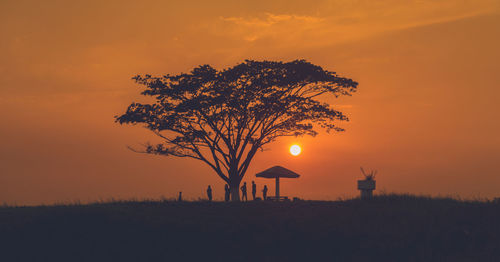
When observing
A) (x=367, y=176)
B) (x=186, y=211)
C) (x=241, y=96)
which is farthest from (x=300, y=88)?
(x=186, y=211)

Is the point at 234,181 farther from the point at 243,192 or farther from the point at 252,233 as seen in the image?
the point at 252,233

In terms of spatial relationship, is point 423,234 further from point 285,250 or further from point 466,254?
point 285,250

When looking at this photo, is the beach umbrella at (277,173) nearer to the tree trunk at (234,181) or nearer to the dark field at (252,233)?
the tree trunk at (234,181)

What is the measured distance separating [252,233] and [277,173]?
19.7 metres

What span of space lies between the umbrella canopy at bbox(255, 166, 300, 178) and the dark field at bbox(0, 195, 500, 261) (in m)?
13.7

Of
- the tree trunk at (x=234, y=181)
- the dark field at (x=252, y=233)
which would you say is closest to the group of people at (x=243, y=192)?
the tree trunk at (x=234, y=181)

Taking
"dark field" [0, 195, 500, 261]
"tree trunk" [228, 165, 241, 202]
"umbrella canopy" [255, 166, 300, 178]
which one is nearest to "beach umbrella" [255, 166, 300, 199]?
"umbrella canopy" [255, 166, 300, 178]

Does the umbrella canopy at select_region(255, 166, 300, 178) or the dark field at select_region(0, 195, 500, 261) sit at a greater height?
the umbrella canopy at select_region(255, 166, 300, 178)

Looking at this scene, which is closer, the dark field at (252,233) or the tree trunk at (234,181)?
the dark field at (252,233)

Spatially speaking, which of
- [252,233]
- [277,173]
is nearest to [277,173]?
[277,173]

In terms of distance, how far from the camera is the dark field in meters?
30.0

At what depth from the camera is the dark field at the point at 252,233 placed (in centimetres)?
3003

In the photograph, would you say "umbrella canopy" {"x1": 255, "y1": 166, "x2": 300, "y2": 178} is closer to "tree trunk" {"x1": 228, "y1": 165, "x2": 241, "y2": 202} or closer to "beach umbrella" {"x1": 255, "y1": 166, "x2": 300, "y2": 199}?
"beach umbrella" {"x1": 255, "y1": 166, "x2": 300, "y2": 199}

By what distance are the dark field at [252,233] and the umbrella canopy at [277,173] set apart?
13.7 metres
